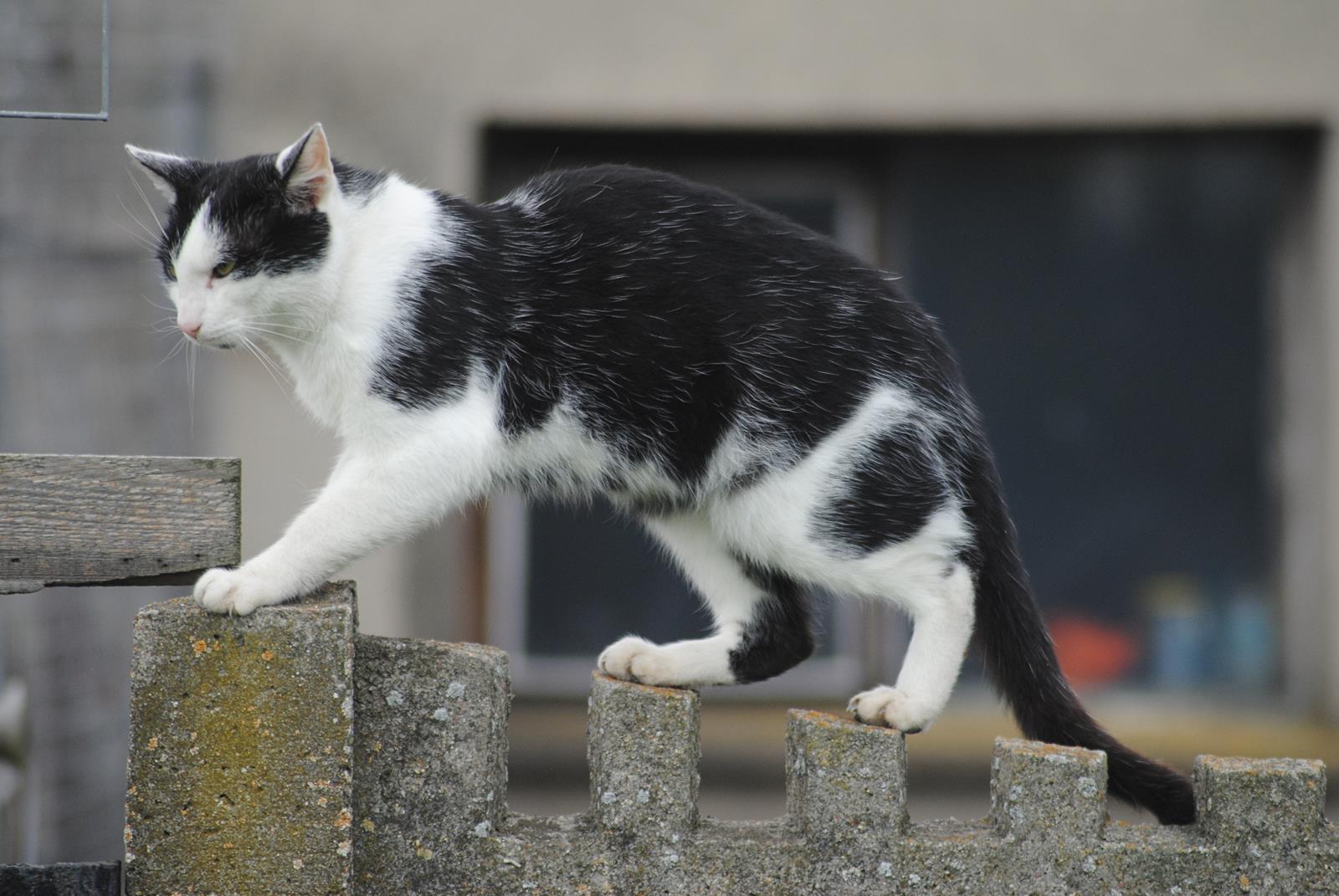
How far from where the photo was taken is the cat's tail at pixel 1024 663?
2422 mm

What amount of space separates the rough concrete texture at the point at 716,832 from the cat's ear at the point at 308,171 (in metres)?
0.76

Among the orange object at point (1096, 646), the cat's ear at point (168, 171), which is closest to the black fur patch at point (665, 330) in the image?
the cat's ear at point (168, 171)

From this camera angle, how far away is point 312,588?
7.46 ft

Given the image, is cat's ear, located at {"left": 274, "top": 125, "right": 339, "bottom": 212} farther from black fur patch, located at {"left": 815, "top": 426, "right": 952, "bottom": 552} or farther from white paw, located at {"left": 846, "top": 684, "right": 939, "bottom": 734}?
white paw, located at {"left": 846, "top": 684, "right": 939, "bottom": 734}

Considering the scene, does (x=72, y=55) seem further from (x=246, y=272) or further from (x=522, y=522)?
(x=246, y=272)

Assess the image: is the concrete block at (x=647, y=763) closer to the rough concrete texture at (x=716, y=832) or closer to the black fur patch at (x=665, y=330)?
the rough concrete texture at (x=716, y=832)

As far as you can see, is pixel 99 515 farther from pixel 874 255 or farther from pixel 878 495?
pixel 874 255

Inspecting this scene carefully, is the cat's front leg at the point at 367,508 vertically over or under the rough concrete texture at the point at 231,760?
over

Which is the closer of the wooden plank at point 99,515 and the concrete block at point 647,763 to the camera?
the wooden plank at point 99,515

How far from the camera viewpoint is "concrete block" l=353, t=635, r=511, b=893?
7.27 ft

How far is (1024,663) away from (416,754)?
1087mm

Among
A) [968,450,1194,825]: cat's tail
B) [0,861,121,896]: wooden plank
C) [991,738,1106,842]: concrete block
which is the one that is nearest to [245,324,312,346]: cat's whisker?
[0,861,121,896]: wooden plank

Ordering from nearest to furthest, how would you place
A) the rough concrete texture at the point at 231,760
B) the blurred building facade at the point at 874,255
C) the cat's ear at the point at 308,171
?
the rough concrete texture at the point at 231,760
the cat's ear at the point at 308,171
the blurred building facade at the point at 874,255

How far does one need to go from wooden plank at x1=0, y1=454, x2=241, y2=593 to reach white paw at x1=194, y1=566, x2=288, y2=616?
0.07 metres
